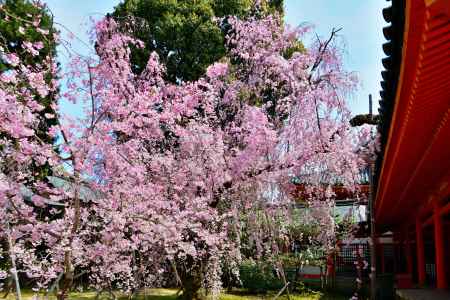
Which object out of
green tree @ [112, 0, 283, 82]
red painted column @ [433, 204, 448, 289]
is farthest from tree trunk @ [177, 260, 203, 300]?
green tree @ [112, 0, 283, 82]

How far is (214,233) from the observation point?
9.09 meters

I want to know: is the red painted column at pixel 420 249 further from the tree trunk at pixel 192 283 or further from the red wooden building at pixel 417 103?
the tree trunk at pixel 192 283

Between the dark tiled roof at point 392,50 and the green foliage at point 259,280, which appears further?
the green foliage at point 259,280

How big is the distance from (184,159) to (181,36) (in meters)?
9.28

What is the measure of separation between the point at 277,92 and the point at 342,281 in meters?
7.62

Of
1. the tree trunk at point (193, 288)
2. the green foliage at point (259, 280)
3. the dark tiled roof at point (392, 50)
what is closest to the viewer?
the dark tiled roof at point (392, 50)

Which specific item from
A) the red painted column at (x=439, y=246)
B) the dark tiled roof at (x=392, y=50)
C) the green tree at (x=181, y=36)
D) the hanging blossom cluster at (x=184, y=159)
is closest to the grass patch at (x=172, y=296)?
the hanging blossom cluster at (x=184, y=159)

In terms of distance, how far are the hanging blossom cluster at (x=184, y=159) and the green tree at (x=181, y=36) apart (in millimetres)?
6150

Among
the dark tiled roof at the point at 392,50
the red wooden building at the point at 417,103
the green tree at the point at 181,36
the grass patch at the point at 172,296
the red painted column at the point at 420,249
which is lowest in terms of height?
the grass patch at the point at 172,296

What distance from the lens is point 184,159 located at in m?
9.26

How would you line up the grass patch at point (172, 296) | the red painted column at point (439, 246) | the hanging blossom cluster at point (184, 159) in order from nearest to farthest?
the hanging blossom cluster at point (184, 159) → the red painted column at point (439, 246) → the grass patch at point (172, 296)

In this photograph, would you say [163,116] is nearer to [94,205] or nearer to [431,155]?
[94,205]

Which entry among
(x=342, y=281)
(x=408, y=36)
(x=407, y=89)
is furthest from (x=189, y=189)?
(x=342, y=281)

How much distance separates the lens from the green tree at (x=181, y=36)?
17203 mm
